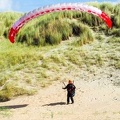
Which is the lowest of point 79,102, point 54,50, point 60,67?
point 79,102

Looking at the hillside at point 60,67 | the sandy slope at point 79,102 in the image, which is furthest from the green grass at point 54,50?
the sandy slope at point 79,102

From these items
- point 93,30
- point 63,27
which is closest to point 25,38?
point 63,27

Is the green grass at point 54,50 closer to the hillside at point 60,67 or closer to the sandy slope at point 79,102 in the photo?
the hillside at point 60,67

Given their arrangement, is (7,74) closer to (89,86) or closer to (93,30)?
(89,86)

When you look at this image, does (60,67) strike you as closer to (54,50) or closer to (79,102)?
(54,50)

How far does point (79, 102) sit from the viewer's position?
57.9ft

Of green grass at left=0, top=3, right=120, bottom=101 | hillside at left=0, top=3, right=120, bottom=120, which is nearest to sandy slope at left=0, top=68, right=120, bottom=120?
hillside at left=0, top=3, right=120, bottom=120

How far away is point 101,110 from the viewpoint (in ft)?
52.4

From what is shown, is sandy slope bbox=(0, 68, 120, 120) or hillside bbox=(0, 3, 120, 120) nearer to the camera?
sandy slope bbox=(0, 68, 120, 120)

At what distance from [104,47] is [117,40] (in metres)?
0.84

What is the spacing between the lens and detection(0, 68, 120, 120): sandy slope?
15.6 m

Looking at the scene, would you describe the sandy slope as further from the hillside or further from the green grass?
the green grass

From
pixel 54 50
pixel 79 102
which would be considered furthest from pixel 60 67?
pixel 79 102

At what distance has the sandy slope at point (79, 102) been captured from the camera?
15555mm
